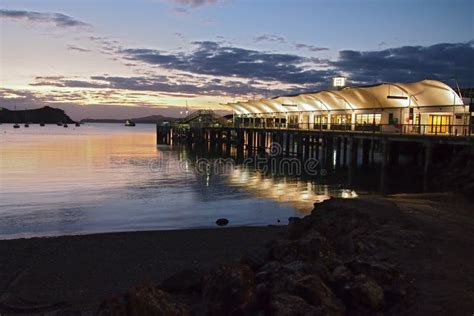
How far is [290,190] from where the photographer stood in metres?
26.2

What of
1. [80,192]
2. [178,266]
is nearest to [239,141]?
[80,192]

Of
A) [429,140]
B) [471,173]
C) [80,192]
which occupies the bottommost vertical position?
[80,192]

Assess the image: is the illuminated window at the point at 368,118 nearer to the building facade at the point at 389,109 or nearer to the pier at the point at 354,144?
the building facade at the point at 389,109

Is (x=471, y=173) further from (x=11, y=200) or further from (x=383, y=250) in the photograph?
(x=11, y=200)

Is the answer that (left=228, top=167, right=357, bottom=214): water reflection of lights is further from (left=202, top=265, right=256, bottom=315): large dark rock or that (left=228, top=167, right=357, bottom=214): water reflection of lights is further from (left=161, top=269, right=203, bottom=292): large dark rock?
(left=202, top=265, right=256, bottom=315): large dark rock

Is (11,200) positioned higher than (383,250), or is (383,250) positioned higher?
(383,250)

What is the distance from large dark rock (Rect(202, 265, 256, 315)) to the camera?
5.65m

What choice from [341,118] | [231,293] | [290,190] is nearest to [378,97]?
[341,118]

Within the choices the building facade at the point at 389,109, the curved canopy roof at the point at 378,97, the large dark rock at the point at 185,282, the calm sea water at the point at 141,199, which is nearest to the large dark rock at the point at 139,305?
the large dark rock at the point at 185,282

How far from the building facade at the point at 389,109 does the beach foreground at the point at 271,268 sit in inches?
615

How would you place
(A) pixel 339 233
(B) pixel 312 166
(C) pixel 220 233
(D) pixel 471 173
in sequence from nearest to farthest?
(A) pixel 339 233
(C) pixel 220 233
(D) pixel 471 173
(B) pixel 312 166

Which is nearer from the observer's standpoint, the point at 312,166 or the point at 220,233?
the point at 220,233

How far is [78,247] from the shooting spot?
1291cm

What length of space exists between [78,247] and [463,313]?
10.5 meters
